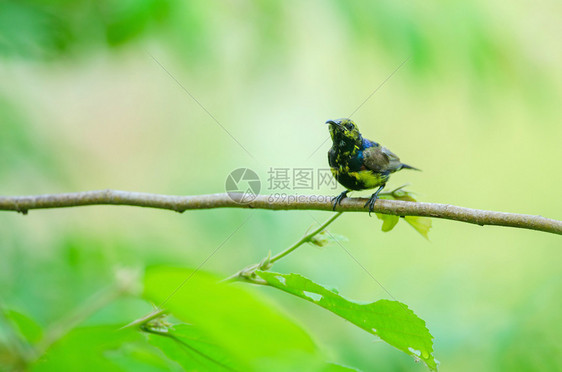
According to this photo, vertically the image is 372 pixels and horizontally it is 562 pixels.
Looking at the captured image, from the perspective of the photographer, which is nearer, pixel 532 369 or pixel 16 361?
pixel 16 361

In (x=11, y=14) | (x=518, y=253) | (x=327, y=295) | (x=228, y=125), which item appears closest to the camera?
(x=327, y=295)

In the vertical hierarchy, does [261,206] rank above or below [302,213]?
above

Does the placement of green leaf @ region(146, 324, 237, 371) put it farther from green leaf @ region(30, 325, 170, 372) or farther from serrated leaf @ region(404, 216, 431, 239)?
serrated leaf @ region(404, 216, 431, 239)

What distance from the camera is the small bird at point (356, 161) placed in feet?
9.27

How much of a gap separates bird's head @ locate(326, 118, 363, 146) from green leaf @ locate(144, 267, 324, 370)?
241 centimetres

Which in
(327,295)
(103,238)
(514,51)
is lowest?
(103,238)

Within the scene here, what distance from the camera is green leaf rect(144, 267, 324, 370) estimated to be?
0.56 metres

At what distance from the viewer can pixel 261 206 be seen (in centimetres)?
191

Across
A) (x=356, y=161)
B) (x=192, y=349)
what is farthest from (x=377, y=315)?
(x=356, y=161)

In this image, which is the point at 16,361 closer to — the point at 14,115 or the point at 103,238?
the point at 103,238

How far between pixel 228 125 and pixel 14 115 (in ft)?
11.4

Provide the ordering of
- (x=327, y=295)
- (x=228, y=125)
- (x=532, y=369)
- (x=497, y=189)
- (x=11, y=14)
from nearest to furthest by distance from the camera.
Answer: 1. (x=327, y=295)
2. (x=532, y=369)
3. (x=11, y=14)
4. (x=228, y=125)
5. (x=497, y=189)

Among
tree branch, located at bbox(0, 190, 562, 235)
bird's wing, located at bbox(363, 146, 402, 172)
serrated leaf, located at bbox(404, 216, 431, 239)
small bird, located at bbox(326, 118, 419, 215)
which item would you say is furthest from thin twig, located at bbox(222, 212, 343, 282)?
bird's wing, located at bbox(363, 146, 402, 172)

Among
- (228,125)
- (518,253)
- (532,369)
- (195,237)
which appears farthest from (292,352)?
(518,253)
